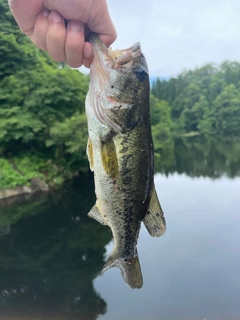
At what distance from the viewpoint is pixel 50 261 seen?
12070mm

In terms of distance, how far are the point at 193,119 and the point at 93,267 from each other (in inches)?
2347

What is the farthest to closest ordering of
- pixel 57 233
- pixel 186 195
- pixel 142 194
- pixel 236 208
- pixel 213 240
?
pixel 186 195 < pixel 236 208 < pixel 57 233 < pixel 213 240 < pixel 142 194

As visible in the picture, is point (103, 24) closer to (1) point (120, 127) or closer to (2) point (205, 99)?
(1) point (120, 127)

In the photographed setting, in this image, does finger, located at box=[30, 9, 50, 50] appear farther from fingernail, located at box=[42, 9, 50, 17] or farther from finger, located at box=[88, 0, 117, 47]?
finger, located at box=[88, 0, 117, 47]

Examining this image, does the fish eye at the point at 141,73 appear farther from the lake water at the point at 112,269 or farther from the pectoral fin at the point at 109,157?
the lake water at the point at 112,269

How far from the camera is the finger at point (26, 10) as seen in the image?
206 cm

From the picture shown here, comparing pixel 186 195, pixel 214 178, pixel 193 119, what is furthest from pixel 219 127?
pixel 186 195

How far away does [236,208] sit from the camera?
15414mm

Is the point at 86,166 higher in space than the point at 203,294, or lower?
higher

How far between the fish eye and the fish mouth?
0.06 metres

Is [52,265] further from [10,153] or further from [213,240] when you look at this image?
[10,153]

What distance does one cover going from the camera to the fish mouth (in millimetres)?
2125

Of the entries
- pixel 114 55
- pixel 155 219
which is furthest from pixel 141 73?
pixel 155 219

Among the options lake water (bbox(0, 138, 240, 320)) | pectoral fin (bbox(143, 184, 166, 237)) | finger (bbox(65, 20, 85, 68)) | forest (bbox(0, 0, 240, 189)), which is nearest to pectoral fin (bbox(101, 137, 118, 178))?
pectoral fin (bbox(143, 184, 166, 237))
